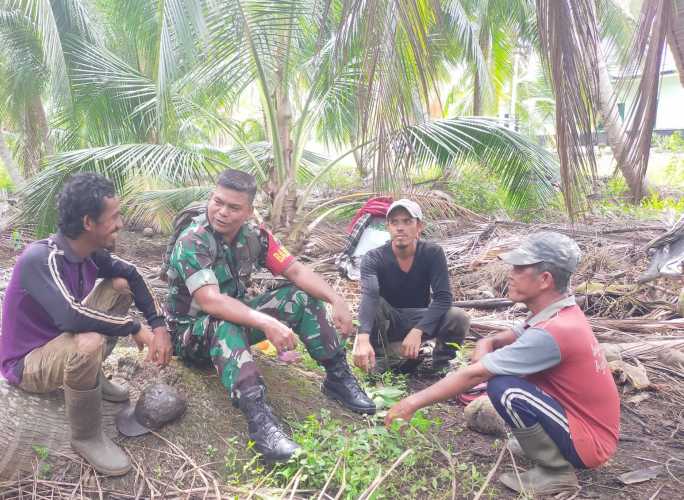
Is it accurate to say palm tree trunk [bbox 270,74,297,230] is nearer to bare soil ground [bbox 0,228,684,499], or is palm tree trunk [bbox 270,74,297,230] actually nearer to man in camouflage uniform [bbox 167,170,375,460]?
bare soil ground [bbox 0,228,684,499]

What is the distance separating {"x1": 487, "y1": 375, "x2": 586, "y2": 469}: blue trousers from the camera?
263 cm

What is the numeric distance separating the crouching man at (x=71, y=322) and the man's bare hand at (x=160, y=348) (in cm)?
8

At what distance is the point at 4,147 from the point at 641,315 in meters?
11.5

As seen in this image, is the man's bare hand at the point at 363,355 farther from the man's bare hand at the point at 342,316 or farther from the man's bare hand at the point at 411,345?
the man's bare hand at the point at 411,345

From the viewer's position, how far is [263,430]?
2.81 meters

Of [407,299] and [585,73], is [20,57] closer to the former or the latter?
[407,299]

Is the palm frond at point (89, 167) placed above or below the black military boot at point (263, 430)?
above

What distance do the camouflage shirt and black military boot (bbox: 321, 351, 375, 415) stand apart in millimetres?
612

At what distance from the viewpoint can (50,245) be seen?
2.72m

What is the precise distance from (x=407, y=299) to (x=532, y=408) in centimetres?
160

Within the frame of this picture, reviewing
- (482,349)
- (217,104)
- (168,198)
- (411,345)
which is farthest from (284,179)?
(482,349)

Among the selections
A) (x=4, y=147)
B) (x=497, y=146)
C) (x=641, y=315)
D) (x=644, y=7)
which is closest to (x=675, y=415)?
(x=641, y=315)

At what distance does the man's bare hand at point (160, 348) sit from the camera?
117 inches

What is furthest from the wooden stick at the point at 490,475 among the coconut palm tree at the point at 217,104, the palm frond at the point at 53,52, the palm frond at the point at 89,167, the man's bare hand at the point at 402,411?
the palm frond at the point at 53,52
